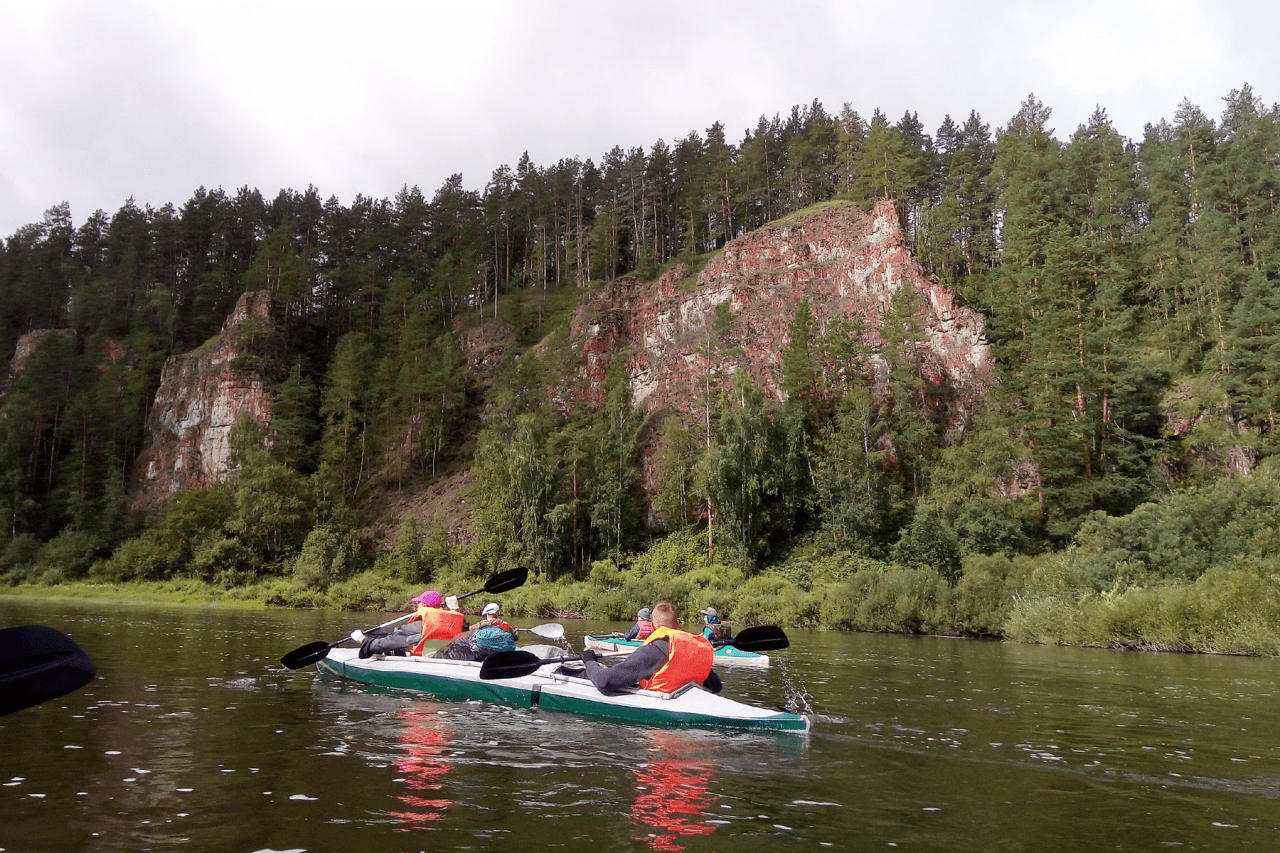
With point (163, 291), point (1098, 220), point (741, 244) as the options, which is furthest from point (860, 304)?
point (163, 291)

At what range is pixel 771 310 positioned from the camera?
5488 centimetres

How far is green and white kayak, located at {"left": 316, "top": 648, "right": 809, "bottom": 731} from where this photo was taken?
10242 millimetres

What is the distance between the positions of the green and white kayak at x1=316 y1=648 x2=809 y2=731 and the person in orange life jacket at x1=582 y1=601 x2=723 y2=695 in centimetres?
17

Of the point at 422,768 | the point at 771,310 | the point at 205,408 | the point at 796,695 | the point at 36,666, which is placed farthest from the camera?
the point at 205,408

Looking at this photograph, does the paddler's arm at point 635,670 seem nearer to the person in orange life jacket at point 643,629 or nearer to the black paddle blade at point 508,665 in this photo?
the black paddle blade at point 508,665

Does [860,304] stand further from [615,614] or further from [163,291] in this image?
[163,291]

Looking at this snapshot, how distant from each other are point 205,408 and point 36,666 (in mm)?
68868

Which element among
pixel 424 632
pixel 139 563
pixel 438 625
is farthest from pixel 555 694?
pixel 139 563

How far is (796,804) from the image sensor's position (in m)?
6.93

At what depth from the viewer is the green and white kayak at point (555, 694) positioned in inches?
403

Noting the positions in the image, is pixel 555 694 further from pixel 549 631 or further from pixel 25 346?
pixel 25 346

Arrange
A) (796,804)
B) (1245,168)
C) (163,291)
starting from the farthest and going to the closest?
(163,291), (1245,168), (796,804)

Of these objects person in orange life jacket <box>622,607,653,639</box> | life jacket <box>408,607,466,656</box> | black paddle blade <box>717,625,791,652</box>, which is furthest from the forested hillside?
life jacket <box>408,607,466,656</box>

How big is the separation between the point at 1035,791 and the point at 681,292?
54973 millimetres
